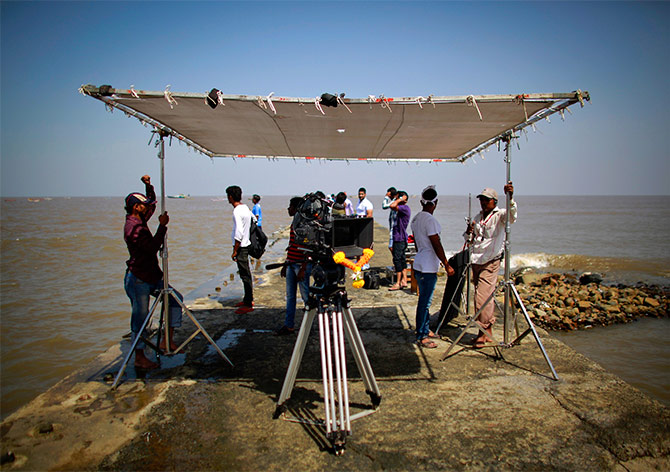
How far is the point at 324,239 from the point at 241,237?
3.31 meters

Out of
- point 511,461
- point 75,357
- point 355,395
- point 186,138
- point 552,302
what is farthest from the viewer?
point 552,302

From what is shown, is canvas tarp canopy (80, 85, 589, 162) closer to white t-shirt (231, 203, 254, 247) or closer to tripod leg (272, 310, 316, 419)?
white t-shirt (231, 203, 254, 247)

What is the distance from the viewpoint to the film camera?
316 centimetres

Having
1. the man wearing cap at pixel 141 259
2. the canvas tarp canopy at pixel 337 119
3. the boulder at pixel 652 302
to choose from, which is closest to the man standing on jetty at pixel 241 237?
the canvas tarp canopy at pixel 337 119

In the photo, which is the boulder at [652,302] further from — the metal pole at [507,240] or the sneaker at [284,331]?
the sneaker at [284,331]

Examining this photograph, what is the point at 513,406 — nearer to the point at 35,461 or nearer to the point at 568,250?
the point at 35,461

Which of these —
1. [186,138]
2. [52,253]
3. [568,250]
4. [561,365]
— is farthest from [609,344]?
[52,253]

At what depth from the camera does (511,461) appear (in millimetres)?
2652

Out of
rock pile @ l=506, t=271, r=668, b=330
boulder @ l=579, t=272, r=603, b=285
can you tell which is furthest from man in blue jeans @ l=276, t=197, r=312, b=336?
boulder @ l=579, t=272, r=603, b=285

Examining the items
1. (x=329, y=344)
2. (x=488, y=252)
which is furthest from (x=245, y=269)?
(x=488, y=252)

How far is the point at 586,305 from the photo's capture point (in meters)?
7.97

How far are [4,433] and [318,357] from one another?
287 centimetres

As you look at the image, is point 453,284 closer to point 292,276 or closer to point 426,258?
point 426,258

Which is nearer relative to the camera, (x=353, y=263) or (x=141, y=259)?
(x=353, y=263)
